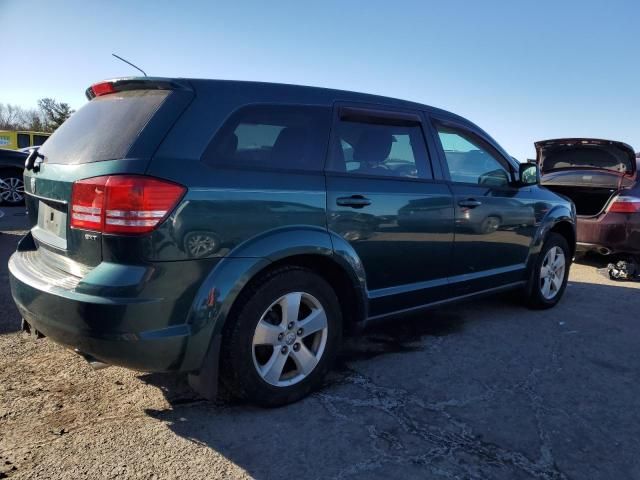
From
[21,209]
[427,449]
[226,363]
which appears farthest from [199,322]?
[21,209]

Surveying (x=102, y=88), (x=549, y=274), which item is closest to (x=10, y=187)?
(x=102, y=88)

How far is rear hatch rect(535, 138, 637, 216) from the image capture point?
20.7 feet

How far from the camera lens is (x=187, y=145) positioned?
2.45 metres

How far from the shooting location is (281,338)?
9.28 feet

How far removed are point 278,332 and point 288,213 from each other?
0.66 meters

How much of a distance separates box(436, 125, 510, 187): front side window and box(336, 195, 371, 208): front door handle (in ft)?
3.36

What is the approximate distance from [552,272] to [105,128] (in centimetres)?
428

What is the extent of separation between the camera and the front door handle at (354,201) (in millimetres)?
3016

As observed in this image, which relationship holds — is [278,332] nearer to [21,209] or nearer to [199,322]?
[199,322]

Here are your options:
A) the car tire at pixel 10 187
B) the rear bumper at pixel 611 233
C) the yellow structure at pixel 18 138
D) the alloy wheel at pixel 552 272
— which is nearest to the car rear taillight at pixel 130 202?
the alloy wheel at pixel 552 272

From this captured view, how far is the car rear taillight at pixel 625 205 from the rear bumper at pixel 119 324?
569 cm

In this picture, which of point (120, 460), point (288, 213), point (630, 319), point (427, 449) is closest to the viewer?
point (120, 460)

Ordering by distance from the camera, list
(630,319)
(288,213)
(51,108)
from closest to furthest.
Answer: (288,213) → (630,319) → (51,108)

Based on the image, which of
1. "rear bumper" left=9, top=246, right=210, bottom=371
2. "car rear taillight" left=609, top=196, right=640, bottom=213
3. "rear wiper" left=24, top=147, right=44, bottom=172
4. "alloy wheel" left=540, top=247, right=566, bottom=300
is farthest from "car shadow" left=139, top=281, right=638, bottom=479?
"car rear taillight" left=609, top=196, right=640, bottom=213
